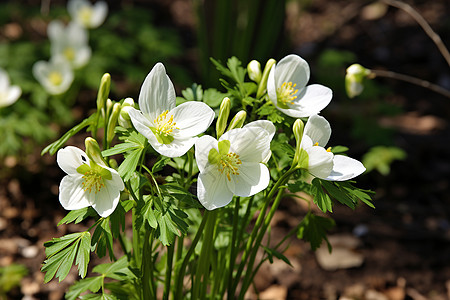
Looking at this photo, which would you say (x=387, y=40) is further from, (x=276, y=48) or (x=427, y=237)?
(x=427, y=237)

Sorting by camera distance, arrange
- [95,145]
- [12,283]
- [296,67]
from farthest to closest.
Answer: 1. [12,283]
2. [296,67]
3. [95,145]

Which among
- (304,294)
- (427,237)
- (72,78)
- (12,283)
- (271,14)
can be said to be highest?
(271,14)

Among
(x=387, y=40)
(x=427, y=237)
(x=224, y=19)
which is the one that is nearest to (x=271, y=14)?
(x=224, y=19)

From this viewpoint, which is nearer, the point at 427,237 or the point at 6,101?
the point at 427,237

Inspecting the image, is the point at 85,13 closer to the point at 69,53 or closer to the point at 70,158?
the point at 69,53

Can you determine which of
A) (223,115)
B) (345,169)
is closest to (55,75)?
(223,115)
